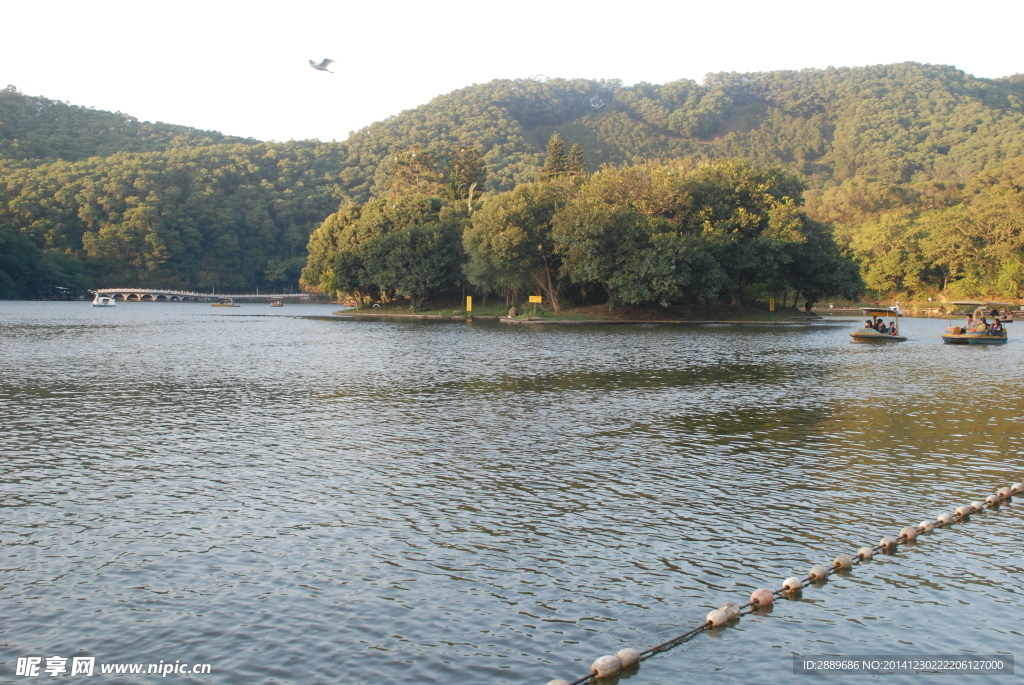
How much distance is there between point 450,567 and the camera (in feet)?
42.6

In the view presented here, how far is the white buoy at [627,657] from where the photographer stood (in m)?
9.74

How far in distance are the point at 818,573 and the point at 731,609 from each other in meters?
2.20

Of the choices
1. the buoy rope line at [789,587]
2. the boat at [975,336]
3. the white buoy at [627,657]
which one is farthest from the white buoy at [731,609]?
the boat at [975,336]

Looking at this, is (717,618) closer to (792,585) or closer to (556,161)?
(792,585)

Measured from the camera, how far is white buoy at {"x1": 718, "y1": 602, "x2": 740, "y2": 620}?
11.0 meters

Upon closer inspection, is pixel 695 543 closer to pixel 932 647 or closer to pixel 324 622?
pixel 932 647

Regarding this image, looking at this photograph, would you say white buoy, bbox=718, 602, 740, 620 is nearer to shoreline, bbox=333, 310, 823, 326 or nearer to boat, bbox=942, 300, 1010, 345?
boat, bbox=942, 300, 1010, 345

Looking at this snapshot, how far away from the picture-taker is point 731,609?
11109 mm

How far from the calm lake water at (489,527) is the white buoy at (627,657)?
0.30m

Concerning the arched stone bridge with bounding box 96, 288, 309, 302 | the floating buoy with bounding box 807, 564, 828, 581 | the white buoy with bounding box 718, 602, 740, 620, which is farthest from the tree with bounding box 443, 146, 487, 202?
the white buoy with bounding box 718, 602, 740, 620

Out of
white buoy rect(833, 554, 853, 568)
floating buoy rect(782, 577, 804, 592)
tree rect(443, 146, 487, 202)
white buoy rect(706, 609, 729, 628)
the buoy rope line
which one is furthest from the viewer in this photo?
tree rect(443, 146, 487, 202)

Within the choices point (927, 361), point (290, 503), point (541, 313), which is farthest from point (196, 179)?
point (290, 503)

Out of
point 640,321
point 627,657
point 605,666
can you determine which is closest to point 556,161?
point 640,321

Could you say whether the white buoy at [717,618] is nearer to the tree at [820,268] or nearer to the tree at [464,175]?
the tree at [820,268]
